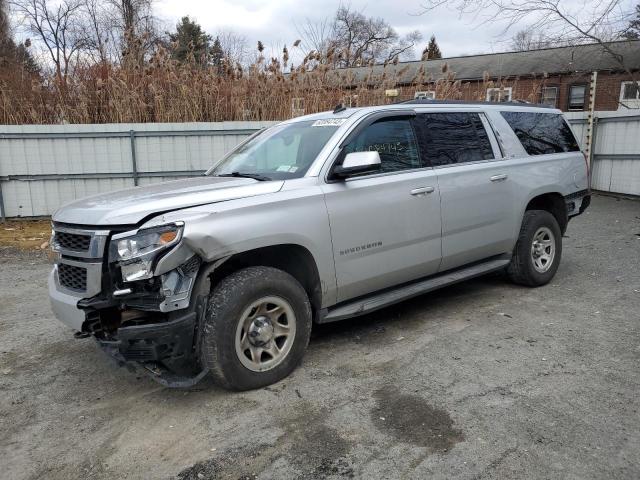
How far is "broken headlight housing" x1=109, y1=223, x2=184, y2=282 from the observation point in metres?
3.05

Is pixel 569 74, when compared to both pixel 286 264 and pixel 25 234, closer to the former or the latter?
pixel 25 234

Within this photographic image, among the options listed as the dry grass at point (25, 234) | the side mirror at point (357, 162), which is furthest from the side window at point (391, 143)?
the dry grass at point (25, 234)

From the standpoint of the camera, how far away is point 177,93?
11.0 m

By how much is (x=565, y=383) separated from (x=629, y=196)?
32.7ft

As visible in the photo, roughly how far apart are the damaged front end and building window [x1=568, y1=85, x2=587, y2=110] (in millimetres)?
26722

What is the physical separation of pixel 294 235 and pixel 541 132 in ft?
11.6

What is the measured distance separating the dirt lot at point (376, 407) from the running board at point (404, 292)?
0.36 meters

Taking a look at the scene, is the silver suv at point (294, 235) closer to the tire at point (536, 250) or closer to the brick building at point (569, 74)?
the tire at point (536, 250)

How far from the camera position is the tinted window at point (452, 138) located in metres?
4.62

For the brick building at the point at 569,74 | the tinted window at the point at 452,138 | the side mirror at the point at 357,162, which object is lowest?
the side mirror at the point at 357,162

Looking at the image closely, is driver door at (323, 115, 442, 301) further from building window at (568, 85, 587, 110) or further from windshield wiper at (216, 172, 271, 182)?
building window at (568, 85, 587, 110)

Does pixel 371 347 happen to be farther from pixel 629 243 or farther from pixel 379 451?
pixel 629 243

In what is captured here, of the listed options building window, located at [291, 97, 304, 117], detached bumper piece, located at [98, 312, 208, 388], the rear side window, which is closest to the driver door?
detached bumper piece, located at [98, 312, 208, 388]

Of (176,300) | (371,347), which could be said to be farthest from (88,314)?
(371,347)
